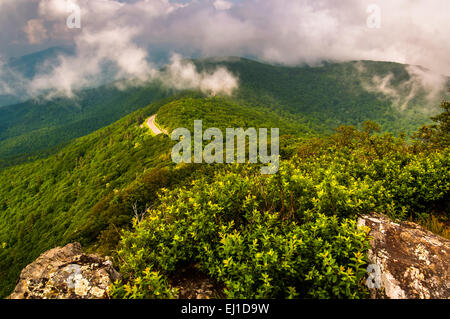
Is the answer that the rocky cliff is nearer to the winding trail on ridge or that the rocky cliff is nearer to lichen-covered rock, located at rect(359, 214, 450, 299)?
lichen-covered rock, located at rect(359, 214, 450, 299)

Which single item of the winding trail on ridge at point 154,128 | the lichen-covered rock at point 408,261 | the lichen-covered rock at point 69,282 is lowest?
the lichen-covered rock at point 69,282

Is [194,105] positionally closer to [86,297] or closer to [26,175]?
[26,175]

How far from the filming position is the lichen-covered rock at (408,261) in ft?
12.7

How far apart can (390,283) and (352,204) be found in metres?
1.71

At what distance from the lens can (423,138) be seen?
26.9 m

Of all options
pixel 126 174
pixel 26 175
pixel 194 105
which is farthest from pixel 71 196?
pixel 194 105

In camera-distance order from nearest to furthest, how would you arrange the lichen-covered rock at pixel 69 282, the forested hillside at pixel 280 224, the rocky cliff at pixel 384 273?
the forested hillside at pixel 280 224 < the rocky cliff at pixel 384 273 < the lichen-covered rock at pixel 69 282

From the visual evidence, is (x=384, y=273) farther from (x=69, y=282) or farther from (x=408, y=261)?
(x=69, y=282)

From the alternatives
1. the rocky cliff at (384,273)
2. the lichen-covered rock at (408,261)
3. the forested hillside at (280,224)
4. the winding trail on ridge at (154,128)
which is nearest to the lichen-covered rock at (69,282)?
the rocky cliff at (384,273)

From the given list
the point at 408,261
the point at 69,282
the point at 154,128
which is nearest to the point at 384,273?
the point at 408,261

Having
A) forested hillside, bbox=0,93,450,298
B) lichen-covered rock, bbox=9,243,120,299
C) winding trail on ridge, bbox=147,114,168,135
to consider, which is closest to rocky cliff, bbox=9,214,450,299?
lichen-covered rock, bbox=9,243,120,299

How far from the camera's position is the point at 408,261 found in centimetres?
437

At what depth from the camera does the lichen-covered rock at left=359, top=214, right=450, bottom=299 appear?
388 cm

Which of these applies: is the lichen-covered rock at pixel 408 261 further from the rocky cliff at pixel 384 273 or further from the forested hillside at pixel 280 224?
the forested hillside at pixel 280 224
